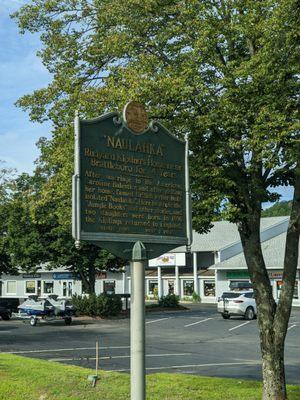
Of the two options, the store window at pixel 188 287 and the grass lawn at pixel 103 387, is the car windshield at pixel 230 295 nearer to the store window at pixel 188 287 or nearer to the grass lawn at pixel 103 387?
the store window at pixel 188 287

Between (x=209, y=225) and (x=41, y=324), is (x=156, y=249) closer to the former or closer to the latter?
(x=209, y=225)

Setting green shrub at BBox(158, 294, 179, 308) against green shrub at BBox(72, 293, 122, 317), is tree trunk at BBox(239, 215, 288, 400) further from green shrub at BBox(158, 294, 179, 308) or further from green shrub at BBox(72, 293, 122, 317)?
green shrub at BBox(158, 294, 179, 308)

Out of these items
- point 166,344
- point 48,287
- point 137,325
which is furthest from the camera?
point 48,287

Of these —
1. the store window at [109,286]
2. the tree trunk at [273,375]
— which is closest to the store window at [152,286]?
the store window at [109,286]

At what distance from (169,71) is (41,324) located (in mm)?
25368

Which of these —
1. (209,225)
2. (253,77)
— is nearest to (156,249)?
(209,225)

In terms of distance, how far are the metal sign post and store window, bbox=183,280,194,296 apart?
51.4m

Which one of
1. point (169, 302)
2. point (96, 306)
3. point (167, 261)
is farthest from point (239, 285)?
point (96, 306)

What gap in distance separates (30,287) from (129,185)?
6404cm

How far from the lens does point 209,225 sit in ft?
31.7

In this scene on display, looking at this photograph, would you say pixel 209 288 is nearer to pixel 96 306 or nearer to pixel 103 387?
pixel 96 306

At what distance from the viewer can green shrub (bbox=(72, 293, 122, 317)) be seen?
36844 millimetres

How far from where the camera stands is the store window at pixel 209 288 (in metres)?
55.7

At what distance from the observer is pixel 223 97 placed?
Result: 9109 mm
